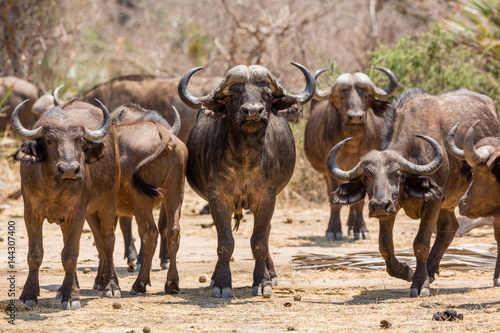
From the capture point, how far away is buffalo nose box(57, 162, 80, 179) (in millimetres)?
6965

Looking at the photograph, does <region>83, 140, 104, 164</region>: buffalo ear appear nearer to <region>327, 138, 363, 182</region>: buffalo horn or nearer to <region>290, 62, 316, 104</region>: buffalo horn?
<region>290, 62, 316, 104</region>: buffalo horn

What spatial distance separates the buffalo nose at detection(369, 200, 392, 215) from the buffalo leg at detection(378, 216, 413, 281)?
58cm

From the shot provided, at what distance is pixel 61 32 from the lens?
22.2 meters

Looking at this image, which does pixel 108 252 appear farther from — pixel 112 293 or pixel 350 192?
pixel 350 192

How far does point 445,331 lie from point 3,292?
4260 millimetres

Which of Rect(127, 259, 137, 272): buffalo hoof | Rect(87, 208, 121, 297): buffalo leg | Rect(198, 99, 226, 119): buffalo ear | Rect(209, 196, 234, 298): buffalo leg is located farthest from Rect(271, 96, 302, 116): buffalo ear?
Rect(127, 259, 137, 272): buffalo hoof

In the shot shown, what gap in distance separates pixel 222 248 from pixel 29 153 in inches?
85.3

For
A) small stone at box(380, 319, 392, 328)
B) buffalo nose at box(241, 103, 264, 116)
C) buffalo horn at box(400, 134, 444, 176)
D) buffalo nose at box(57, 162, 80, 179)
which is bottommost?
small stone at box(380, 319, 392, 328)

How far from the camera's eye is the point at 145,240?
26.9 ft

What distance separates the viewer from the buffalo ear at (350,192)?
8.02 m

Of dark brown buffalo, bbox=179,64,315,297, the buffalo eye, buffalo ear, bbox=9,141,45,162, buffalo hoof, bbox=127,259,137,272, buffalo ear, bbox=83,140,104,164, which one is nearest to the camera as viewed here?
buffalo ear, bbox=9,141,45,162

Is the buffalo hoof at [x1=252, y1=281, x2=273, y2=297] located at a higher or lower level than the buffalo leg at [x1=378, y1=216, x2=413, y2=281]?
lower

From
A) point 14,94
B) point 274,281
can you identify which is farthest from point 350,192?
point 14,94

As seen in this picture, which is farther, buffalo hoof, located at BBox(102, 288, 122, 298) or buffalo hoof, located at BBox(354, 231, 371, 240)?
buffalo hoof, located at BBox(354, 231, 371, 240)
